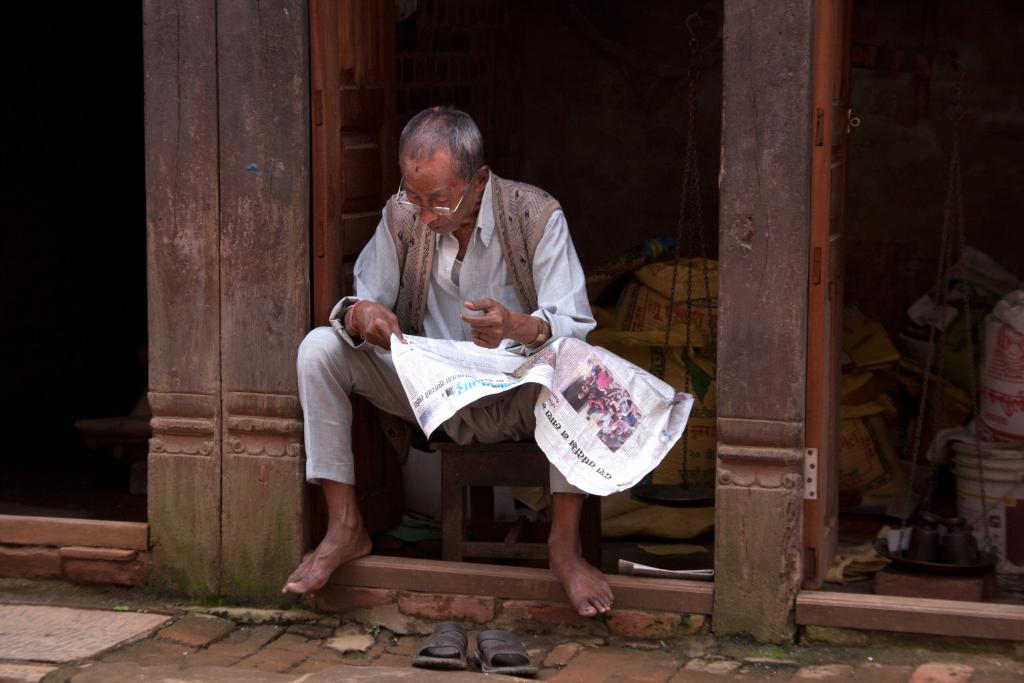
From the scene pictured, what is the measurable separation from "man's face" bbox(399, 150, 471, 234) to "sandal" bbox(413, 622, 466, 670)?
1.23 metres

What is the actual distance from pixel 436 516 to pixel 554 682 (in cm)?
133

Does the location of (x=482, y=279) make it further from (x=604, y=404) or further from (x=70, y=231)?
(x=70, y=231)

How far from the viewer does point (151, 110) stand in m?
4.60

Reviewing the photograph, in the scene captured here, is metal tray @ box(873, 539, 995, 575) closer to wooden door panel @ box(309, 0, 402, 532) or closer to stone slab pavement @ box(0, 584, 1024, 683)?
stone slab pavement @ box(0, 584, 1024, 683)

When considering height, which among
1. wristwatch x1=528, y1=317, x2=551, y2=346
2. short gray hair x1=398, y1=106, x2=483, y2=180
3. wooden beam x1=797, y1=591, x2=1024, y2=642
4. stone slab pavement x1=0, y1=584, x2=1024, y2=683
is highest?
short gray hair x1=398, y1=106, x2=483, y2=180

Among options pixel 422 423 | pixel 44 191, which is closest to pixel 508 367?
pixel 422 423

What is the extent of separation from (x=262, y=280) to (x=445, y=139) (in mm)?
754

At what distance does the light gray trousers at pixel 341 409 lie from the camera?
438cm

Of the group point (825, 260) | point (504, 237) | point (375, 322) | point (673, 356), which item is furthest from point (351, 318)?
point (673, 356)

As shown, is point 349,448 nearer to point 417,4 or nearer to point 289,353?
point 289,353

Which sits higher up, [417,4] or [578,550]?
[417,4]

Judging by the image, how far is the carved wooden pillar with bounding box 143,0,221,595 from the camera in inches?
179

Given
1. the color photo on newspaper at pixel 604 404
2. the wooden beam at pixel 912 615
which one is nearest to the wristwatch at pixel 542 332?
the color photo on newspaper at pixel 604 404

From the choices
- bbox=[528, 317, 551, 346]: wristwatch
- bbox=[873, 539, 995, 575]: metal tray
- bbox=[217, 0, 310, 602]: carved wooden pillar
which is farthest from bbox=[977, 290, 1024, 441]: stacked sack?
bbox=[217, 0, 310, 602]: carved wooden pillar
